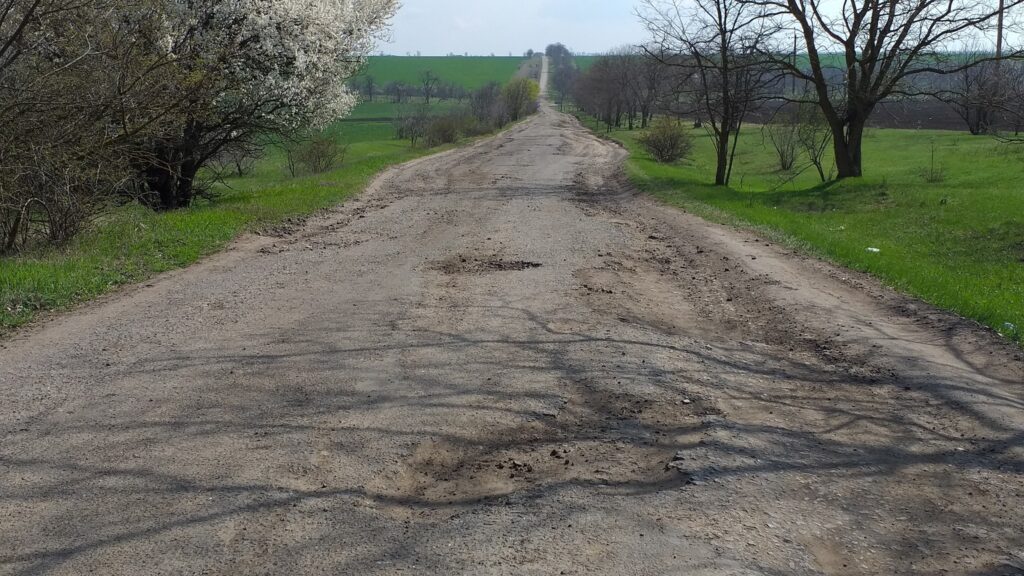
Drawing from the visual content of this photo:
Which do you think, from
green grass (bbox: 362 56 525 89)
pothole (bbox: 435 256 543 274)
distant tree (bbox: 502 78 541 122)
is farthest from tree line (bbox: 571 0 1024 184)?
green grass (bbox: 362 56 525 89)

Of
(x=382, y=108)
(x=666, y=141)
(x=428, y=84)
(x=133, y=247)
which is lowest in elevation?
(x=133, y=247)

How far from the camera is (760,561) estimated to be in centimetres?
342

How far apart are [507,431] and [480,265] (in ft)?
16.8

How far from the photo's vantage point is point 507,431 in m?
4.82

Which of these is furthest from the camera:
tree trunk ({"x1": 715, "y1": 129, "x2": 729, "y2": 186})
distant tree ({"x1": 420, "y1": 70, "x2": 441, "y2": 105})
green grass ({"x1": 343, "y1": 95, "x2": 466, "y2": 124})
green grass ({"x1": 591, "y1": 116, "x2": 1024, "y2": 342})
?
distant tree ({"x1": 420, "y1": 70, "x2": 441, "y2": 105})

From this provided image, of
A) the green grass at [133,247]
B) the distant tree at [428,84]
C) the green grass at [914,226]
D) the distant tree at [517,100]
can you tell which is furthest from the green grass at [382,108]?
the green grass at [133,247]

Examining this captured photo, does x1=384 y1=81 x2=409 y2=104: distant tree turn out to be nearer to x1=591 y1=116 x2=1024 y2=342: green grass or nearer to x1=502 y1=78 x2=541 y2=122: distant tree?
x1=502 y1=78 x2=541 y2=122: distant tree

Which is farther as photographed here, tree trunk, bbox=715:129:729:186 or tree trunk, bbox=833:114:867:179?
tree trunk, bbox=833:114:867:179

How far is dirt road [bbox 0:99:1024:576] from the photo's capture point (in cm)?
354

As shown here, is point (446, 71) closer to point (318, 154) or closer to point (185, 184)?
point (318, 154)

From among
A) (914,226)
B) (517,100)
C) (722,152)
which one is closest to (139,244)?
(914,226)

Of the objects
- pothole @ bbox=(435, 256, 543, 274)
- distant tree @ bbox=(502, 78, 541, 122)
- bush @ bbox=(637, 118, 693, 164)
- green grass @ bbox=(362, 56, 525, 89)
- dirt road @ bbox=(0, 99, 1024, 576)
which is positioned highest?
green grass @ bbox=(362, 56, 525, 89)

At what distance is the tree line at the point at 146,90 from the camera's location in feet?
32.6

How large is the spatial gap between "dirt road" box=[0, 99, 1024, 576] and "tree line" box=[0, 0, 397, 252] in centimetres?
268
